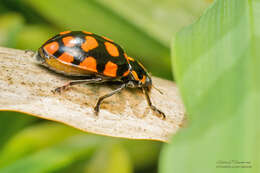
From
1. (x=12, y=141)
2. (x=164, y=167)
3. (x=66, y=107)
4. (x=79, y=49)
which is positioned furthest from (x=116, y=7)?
(x=164, y=167)

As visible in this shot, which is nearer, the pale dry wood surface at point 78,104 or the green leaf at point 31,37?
the pale dry wood surface at point 78,104

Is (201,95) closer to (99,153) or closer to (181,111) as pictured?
(181,111)

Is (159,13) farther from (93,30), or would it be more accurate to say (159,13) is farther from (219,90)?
(219,90)

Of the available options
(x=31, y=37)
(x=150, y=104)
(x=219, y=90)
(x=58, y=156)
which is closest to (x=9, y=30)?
(x=31, y=37)

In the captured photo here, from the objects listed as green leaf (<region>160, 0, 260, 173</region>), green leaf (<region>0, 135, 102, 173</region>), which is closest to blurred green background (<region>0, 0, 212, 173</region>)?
green leaf (<region>0, 135, 102, 173</region>)

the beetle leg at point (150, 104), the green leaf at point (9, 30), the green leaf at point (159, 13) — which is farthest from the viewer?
the green leaf at point (159, 13)

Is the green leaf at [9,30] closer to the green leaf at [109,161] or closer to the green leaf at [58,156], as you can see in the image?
the green leaf at [58,156]

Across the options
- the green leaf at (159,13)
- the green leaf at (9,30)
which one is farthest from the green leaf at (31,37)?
the green leaf at (159,13)
